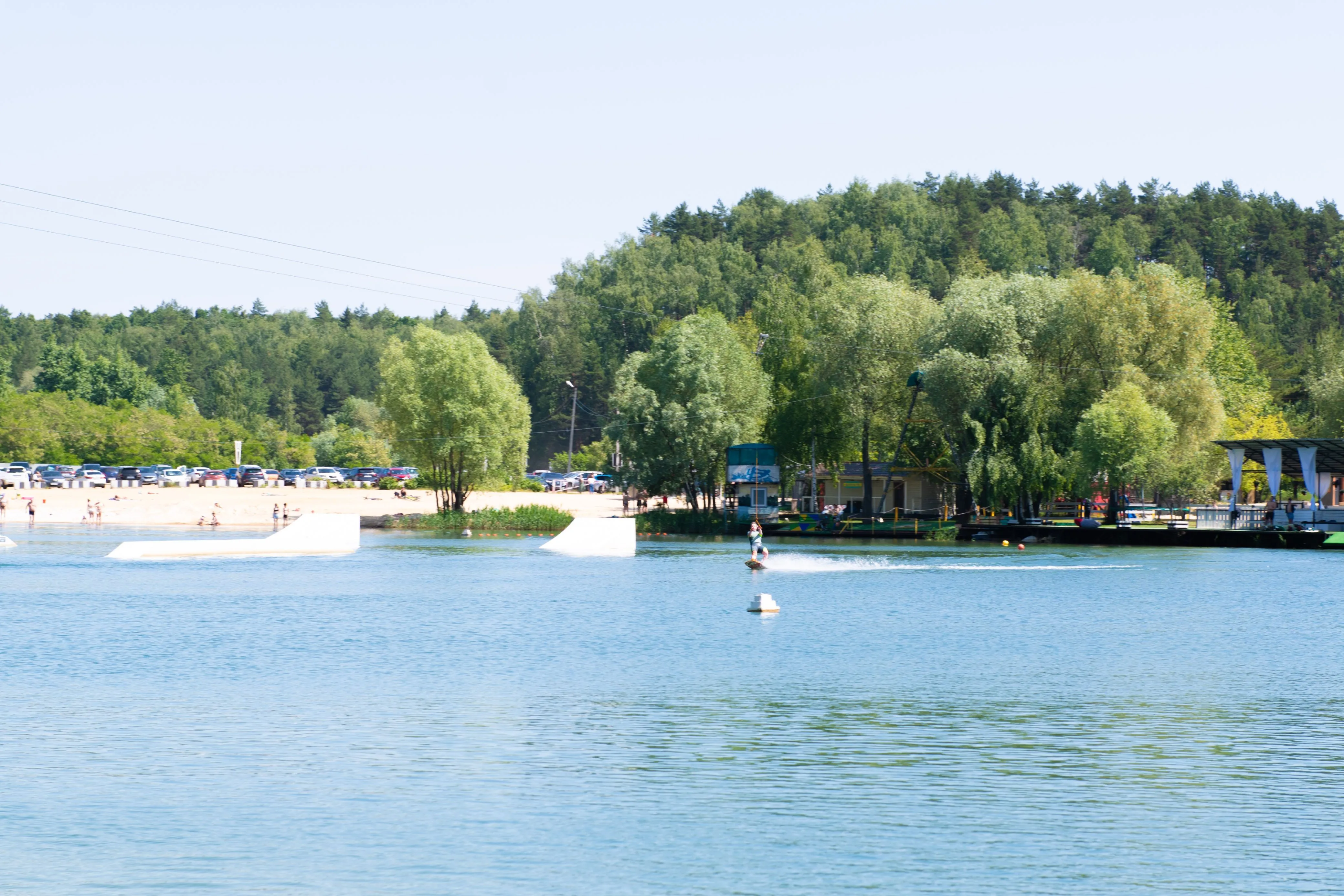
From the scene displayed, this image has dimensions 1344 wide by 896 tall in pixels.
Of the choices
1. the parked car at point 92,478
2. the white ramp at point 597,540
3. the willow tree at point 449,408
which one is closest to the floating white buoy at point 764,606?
the white ramp at point 597,540

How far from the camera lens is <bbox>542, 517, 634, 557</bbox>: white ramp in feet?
270

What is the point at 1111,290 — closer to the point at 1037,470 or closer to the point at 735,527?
the point at 1037,470

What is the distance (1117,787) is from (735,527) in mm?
86789

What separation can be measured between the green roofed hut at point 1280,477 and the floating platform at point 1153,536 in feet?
7.67

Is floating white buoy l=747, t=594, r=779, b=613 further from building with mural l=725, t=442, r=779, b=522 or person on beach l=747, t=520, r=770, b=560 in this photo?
building with mural l=725, t=442, r=779, b=522

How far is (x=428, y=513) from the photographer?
12719cm

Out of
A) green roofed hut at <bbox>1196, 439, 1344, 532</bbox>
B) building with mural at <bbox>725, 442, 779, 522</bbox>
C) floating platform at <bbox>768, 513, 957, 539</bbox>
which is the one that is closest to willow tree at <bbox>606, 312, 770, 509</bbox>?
building with mural at <bbox>725, 442, 779, 522</bbox>

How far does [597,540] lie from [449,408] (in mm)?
33797

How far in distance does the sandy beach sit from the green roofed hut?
56503 mm

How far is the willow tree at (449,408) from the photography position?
113750 millimetres

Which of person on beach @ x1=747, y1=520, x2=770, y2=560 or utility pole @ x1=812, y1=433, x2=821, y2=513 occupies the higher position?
utility pole @ x1=812, y1=433, x2=821, y2=513

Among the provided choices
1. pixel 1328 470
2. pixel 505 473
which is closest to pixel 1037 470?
pixel 1328 470

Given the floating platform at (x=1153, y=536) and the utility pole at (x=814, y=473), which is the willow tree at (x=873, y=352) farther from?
the floating platform at (x=1153, y=536)

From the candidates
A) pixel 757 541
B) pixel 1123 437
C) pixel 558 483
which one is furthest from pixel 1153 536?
pixel 558 483
